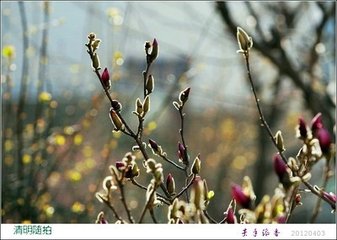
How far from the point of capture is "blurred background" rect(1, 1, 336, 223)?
1.30 meters

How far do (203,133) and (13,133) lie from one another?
1612 mm

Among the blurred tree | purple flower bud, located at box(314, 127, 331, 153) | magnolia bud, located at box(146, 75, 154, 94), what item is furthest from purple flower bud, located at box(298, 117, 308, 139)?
the blurred tree

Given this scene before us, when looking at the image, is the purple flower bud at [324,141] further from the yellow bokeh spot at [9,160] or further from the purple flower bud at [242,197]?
the yellow bokeh spot at [9,160]

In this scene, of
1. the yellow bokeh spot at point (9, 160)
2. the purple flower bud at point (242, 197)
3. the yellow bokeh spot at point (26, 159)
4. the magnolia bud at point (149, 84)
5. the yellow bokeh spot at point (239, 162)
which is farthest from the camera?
the yellow bokeh spot at point (239, 162)

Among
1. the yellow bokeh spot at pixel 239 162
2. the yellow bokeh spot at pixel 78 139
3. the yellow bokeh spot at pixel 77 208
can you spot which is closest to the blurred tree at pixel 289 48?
the yellow bokeh spot at pixel 239 162

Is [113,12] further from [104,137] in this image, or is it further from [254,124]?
[254,124]

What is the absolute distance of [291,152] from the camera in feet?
7.84

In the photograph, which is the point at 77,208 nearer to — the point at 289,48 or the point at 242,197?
the point at 242,197

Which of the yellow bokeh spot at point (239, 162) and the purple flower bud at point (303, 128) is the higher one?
the purple flower bud at point (303, 128)

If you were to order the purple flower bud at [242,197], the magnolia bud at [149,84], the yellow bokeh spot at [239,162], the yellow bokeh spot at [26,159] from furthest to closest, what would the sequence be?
the yellow bokeh spot at [239,162]
the yellow bokeh spot at [26,159]
the magnolia bud at [149,84]
the purple flower bud at [242,197]

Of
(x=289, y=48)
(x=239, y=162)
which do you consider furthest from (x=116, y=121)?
(x=239, y=162)

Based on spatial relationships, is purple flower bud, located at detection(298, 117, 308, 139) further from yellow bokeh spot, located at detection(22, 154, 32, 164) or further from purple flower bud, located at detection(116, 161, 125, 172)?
yellow bokeh spot, located at detection(22, 154, 32, 164)

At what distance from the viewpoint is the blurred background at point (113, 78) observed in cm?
130

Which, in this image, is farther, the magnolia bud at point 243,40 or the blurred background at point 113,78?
the blurred background at point 113,78
